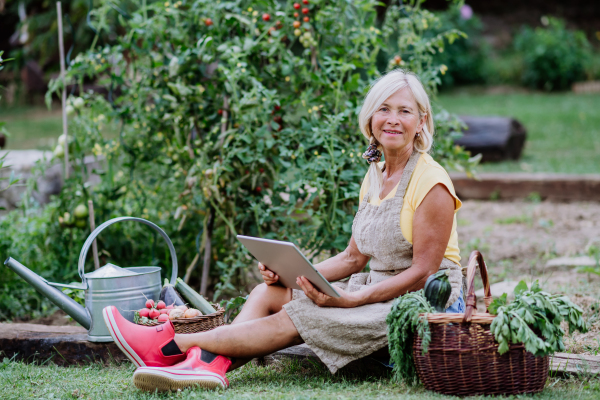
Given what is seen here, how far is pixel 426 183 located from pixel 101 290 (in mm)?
1445

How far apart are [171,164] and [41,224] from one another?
1.35 metres

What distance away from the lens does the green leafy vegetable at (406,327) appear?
2076 millimetres

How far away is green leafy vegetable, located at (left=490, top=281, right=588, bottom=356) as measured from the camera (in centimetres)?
196

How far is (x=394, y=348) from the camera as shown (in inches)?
85.0

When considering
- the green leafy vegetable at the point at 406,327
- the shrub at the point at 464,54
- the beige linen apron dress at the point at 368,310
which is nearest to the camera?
the green leafy vegetable at the point at 406,327

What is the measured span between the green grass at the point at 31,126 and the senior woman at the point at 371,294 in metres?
7.33

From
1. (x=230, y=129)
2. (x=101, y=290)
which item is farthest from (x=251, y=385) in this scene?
(x=230, y=129)

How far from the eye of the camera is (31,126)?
12289 mm

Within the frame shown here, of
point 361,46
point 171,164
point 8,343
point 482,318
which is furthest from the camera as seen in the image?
point 171,164

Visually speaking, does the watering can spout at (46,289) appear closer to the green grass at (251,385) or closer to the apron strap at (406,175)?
the green grass at (251,385)

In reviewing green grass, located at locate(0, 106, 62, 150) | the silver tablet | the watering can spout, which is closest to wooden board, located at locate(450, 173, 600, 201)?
the silver tablet

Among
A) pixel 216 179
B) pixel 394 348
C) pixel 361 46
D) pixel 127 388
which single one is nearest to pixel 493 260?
pixel 361 46

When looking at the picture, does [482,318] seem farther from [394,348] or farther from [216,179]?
[216,179]

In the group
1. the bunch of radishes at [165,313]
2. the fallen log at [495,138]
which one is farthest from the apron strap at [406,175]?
the fallen log at [495,138]
